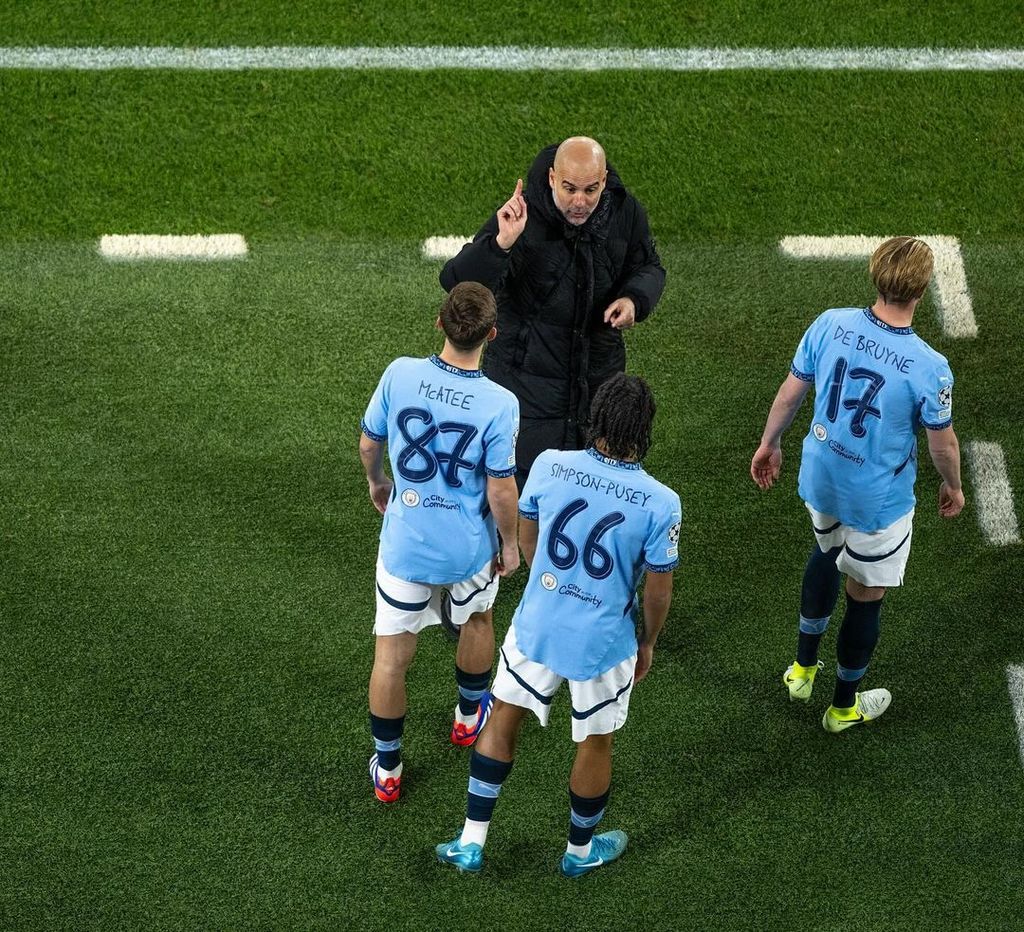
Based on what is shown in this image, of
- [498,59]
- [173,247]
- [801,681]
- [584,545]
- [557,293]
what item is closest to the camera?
[584,545]

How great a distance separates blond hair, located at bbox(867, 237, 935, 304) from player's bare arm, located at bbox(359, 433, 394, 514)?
1728 mm

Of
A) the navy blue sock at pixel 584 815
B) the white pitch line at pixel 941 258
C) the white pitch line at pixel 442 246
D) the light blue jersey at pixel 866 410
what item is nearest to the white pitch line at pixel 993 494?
the white pitch line at pixel 941 258

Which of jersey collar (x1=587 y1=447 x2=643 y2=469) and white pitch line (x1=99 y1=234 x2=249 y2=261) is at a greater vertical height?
jersey collar (x1=587 y1=447 x2=643 y2=469)

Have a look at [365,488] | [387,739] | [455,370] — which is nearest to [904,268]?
[455,370]

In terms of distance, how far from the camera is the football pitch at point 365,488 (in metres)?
4.95

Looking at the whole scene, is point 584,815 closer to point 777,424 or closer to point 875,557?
point 875,557

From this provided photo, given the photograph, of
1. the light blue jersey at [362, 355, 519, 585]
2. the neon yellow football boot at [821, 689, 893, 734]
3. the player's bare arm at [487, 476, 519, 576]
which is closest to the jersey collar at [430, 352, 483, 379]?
the light blue jersey at [362, 355, 519, 585]

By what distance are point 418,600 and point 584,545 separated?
0.80 m

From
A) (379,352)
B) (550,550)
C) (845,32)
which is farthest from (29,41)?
(550,550)

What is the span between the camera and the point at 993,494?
6.23m

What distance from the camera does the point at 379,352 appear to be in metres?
6.71

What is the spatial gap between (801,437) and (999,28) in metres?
3.26

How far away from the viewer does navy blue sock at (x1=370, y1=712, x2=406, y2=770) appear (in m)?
4.91

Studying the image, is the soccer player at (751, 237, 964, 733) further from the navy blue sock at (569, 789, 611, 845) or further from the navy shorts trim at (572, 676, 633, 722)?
the navy blue sock at (569, 789, 611, 845)
